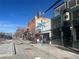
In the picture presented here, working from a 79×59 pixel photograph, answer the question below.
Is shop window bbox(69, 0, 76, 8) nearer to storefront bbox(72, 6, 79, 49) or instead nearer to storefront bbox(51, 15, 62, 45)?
storefront bbox(72, 6, 79, 49)

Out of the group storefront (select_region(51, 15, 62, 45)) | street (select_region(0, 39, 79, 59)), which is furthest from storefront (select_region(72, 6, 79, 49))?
storefront (select_region(51, 15, 62, 45))

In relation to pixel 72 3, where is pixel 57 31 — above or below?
below

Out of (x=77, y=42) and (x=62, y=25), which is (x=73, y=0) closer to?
(x=62, y=25)

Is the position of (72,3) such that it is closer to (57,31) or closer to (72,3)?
(72,3)

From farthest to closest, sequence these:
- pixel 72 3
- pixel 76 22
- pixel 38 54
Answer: pixel 72 3, pixel 76 22, pixel 38 54

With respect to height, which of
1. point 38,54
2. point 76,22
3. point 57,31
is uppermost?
point 76,22

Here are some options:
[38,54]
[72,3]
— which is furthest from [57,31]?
[38,54]

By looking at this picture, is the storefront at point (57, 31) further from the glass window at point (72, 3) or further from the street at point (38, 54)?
the street at point (38, 54)

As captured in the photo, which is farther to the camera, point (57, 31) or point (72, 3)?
point (57, 31)

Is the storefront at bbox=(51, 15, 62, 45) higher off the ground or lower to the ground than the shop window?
lower

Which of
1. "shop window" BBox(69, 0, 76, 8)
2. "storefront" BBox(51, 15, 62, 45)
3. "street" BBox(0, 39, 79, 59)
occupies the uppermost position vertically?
"shop window" BBox(69, 0, 76, 8)

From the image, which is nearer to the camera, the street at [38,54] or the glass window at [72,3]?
the street at [38,54]

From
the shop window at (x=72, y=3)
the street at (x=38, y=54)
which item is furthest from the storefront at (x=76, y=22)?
the street at (x=38, y=54)

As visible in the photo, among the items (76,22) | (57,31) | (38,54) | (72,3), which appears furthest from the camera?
(57,31)
